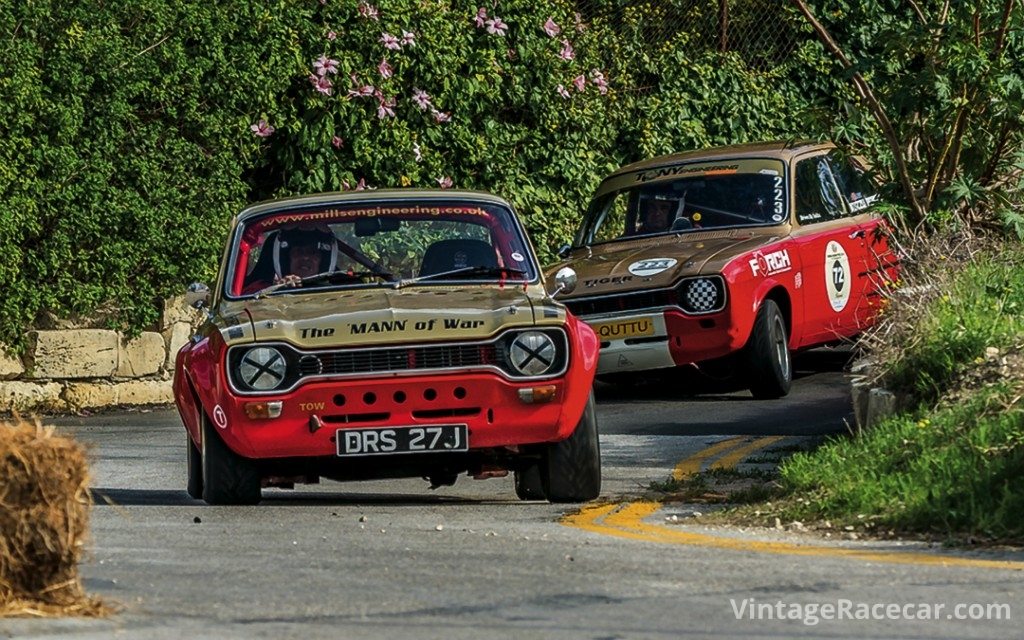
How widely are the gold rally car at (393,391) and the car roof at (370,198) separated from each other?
771mm

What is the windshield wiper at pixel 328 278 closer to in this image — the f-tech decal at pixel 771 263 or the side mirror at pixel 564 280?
the side mirror at pixel 564 280

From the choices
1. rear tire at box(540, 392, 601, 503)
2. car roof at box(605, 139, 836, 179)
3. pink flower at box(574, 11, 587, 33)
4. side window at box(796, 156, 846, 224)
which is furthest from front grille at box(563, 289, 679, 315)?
pink flower at box(574, 11, 587, 33)

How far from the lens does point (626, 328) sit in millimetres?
14414

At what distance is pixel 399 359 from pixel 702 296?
17.1ft

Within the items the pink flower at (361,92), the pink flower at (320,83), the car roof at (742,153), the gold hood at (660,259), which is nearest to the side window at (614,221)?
the car roof at (742,153)

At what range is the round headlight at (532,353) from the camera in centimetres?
936

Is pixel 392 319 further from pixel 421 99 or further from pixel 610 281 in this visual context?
pixel 421 99

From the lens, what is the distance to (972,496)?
825cm

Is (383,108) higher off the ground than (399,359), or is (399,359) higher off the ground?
(383,108)

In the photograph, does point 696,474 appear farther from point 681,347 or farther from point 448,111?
point 448,111

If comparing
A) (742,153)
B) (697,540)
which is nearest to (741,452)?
(697,540)

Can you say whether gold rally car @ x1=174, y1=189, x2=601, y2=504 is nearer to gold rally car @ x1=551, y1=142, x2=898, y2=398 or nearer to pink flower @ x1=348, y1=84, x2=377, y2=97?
gold rally car @ x1=551, y1=142, x2=898, y2=398

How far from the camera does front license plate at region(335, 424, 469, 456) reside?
923cm

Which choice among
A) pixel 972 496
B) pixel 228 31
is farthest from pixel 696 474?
pixel 228 31
